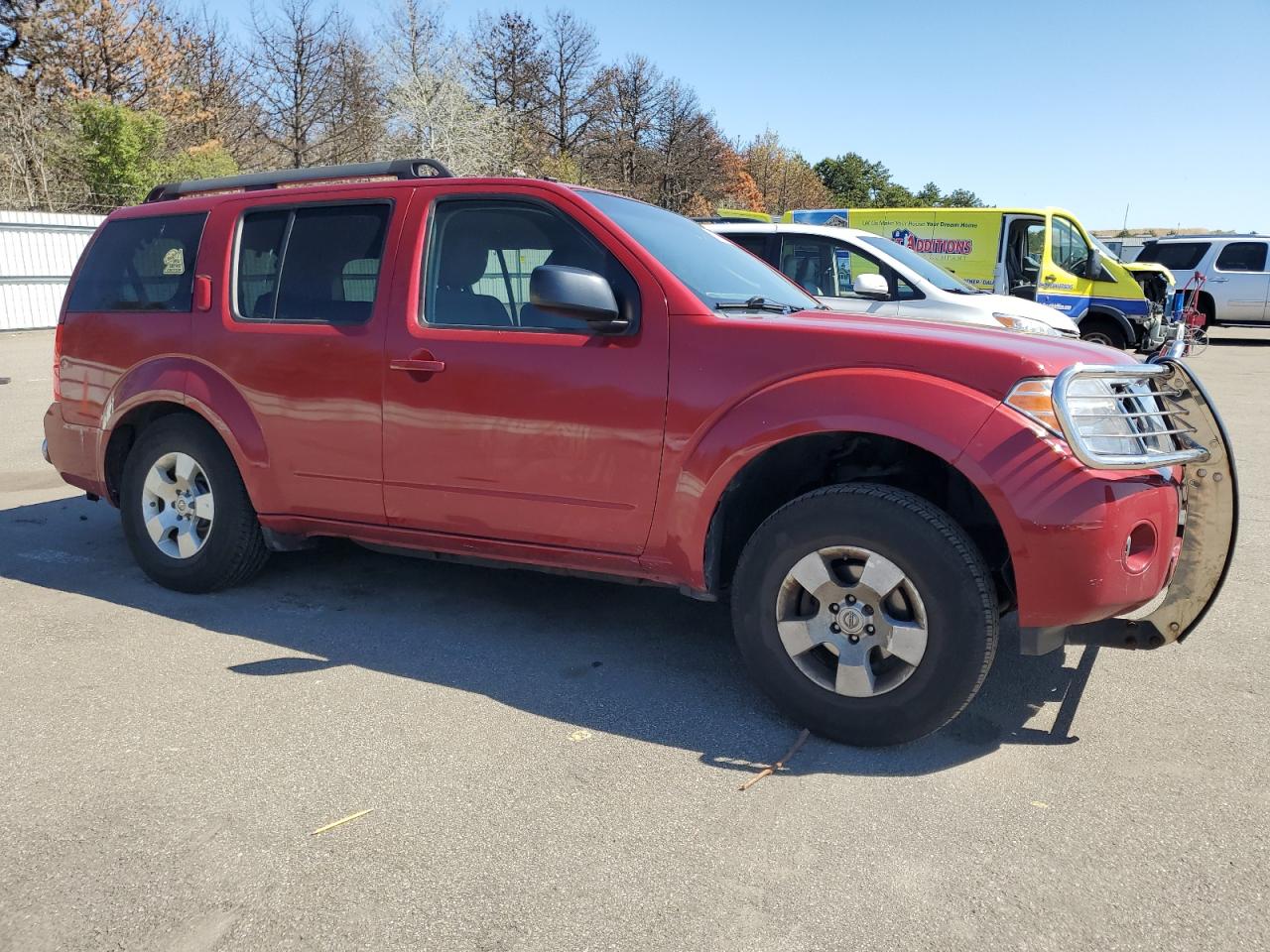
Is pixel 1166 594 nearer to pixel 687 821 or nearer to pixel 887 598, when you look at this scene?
pixel 887 598

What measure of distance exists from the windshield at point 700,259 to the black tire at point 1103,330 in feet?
38.0

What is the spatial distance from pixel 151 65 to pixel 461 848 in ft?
127

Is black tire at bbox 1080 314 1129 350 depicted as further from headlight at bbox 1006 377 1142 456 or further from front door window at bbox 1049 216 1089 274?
headlight at bbox 1006 377 1142 456

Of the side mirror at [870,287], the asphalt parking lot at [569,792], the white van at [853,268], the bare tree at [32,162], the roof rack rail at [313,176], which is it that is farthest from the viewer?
the bare tree at [32,162]

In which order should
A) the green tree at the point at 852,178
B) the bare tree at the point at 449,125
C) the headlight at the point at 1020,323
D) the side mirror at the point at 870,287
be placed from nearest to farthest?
the side mirror at the point at 870,287, the headlight at the point at 1020,323, the bare tree at the point at 449,125, the green tree at the point at 852,178

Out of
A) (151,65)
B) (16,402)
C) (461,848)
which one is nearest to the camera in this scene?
(461,848)

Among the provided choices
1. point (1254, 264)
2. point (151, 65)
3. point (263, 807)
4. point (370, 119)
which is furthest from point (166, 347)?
point (370, 119)

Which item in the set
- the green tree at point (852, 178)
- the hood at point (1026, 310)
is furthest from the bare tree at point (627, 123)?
the hood at point (1026, 310)

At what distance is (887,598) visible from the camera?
3.12m

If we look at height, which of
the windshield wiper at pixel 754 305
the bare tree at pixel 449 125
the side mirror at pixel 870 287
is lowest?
the windshield wiper at pixel 754 305

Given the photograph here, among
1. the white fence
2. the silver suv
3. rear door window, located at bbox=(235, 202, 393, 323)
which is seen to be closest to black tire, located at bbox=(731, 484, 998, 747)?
rear door window, located at bbox=(235, 202, 393, 323)

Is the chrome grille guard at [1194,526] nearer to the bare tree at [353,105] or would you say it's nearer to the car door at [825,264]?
the car door at [825,264]

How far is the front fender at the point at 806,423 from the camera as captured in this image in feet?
9.87

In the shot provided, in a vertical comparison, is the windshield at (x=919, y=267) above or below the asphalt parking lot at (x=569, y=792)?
above
